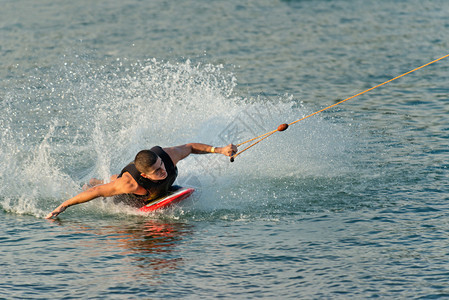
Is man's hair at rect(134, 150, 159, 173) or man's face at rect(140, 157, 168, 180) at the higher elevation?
man's hair at rect(134, 150, 159, 173)

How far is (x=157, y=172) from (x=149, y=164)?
26 cm

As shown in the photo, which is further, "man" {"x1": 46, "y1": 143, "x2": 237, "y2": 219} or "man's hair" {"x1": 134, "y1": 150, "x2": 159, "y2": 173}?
"man" {"x1": 46, "y1": 143, "x2": 237, "y2": 219}

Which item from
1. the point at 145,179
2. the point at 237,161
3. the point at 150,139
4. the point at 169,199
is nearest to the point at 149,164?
the point at 145,179

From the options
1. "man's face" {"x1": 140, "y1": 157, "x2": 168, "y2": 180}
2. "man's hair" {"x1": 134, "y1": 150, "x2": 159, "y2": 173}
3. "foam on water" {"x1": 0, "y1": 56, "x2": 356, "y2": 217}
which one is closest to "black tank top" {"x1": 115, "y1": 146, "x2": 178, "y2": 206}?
"man's face" {"x1": 140, "y1": 157, "x2": 168, "y2": 180}

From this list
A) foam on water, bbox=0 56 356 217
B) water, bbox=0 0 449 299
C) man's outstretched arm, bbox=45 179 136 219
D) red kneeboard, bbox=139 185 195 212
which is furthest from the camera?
foam on water, bbox=0 56 356 217

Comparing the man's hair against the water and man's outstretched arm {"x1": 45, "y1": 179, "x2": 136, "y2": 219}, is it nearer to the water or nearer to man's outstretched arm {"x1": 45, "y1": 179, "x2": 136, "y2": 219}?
man's outstretched arm {"x1": 45, "y1": 179, "x2": 136, "y2": 219}

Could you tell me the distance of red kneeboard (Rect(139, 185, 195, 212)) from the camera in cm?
907

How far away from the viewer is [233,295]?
22.4 ft

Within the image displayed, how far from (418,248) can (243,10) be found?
18.3 m

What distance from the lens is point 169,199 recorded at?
9.06m

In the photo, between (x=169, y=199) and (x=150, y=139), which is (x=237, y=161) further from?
(x=169, y=199)

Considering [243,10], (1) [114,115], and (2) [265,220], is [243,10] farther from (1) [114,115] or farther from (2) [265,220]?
(2) [265,220]

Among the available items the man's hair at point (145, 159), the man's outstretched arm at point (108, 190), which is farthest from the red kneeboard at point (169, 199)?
the man's hair at point (145, 159)

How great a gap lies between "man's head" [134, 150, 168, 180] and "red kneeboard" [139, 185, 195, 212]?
0.57m
